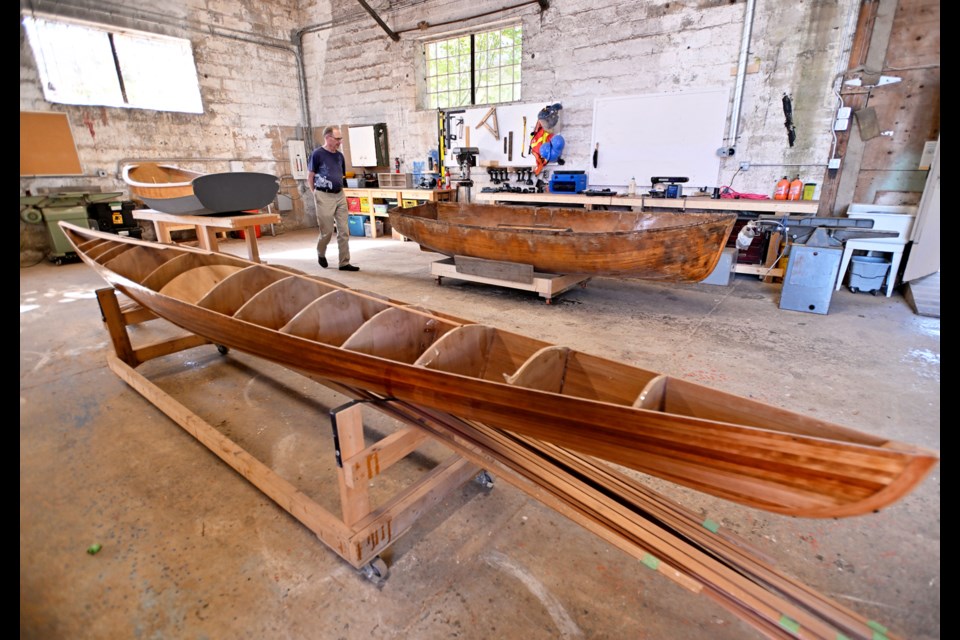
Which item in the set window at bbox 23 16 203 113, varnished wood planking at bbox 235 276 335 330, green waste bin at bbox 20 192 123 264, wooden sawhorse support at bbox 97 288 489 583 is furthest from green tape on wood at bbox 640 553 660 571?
window at bbox 23 16 203 113

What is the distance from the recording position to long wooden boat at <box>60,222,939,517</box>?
2.60ft

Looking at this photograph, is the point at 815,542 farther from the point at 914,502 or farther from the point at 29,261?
the point at 29,261

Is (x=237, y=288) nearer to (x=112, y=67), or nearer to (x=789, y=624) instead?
(x=789, y=624)

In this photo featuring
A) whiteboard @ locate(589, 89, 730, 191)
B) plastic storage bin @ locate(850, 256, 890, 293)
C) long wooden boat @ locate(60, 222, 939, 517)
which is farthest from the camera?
whiteboard @ locate(589, 89, 730, 191)

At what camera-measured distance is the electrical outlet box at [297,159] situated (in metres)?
8.34

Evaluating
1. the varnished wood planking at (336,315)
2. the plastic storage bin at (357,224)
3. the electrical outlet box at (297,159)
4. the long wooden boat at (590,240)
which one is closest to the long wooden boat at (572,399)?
the varnished wood planking at (336,315)

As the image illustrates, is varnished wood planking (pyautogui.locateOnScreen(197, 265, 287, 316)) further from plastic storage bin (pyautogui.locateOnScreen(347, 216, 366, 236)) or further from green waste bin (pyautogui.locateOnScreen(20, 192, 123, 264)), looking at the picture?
plastic storage bin (pyautogui.locateOnScreen(347, 216, 366, 236))

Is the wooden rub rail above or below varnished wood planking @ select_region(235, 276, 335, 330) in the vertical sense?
below

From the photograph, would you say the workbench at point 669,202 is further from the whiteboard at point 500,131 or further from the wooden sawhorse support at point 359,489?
the wooden sawhorse support at point 359,489

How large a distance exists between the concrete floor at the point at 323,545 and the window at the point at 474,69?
204 inches

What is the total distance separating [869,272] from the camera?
4.03 meters

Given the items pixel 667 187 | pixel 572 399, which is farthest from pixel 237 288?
pixel 667 187

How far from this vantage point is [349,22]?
24.7 ft

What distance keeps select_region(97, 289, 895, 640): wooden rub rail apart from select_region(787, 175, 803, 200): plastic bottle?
460 cm
